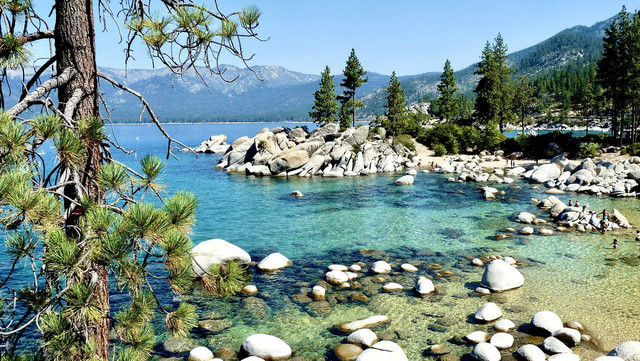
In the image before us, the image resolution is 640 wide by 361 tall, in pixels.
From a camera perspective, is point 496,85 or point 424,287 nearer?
point 424,287

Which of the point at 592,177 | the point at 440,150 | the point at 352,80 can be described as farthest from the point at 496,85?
the point at 592,177

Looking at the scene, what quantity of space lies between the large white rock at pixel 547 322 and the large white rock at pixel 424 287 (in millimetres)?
3624

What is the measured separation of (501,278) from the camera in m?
14.5

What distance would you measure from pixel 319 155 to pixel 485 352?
41.7 m

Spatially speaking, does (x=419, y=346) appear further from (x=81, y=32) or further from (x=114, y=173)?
(x=81, y=32)

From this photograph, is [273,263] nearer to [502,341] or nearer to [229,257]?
[229,257]

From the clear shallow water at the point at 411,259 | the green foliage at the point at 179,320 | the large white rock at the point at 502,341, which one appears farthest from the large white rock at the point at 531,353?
the green foliage at the point at 179,320

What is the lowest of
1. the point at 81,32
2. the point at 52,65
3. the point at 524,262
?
the point at 524,262

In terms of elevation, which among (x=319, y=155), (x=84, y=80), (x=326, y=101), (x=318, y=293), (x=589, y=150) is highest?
(x=326, y=101)

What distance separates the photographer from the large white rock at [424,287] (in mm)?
14266

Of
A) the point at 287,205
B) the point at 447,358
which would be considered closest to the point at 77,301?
the point at 447,358

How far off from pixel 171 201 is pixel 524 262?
17323 mm

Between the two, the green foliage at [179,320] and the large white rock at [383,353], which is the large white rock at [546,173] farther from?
the green foliage at [179,320]

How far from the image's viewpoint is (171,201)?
416 centimetres
